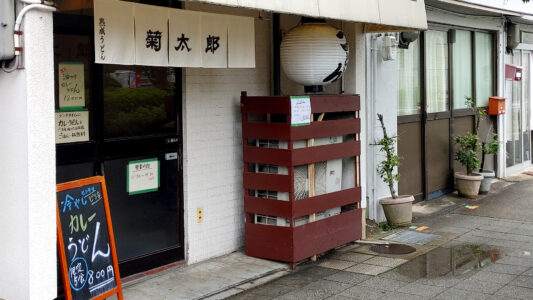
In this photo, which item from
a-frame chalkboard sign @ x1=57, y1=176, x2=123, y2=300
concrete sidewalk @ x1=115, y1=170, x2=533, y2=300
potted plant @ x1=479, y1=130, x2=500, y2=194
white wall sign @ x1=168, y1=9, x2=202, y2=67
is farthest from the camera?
potted plant @ x1=479, y1=130, x2=500, y2=194

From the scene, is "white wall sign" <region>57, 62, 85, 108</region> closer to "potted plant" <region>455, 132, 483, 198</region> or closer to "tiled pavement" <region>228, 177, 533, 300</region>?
"tiled pavement" <region>228, 177, 533, 300</region>

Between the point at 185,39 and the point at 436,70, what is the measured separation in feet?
25.6

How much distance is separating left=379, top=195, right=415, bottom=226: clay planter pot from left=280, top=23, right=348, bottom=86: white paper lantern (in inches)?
118

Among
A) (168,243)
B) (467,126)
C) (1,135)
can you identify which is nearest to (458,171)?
(467,126)

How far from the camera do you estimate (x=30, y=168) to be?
561cm

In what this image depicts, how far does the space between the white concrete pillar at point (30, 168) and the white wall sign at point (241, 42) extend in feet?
10.0

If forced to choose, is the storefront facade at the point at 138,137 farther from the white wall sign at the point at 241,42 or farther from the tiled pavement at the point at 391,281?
the tiled pavement at the point at 391,281

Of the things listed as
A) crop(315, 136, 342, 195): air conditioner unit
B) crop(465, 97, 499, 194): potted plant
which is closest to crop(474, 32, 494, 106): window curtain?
crop(465, 97, 499, 194): potted plant

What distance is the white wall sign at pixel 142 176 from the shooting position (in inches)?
316

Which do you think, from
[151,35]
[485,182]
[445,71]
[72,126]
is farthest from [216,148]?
[485,182]

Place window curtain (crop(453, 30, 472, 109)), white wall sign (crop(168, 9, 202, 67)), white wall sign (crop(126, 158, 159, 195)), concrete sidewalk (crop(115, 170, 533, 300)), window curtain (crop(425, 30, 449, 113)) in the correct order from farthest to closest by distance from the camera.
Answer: window curtain (crop(453, 30, 472, 109)), window curtain (crop(425, 30, 449, 113)), white wall sign (crop(126, 158, 159, 195)), concrete sidewalk (crop(115, 170, 533, 300)), white wall sign (crop(168, 9, 202, 67))

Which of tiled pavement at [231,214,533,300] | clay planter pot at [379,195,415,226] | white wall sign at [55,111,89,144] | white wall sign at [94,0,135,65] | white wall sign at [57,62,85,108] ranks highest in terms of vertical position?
white wall sign at [94,0,135,65]

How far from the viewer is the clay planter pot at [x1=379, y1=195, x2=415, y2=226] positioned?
11188 millimetres

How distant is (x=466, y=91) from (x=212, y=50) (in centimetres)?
901
